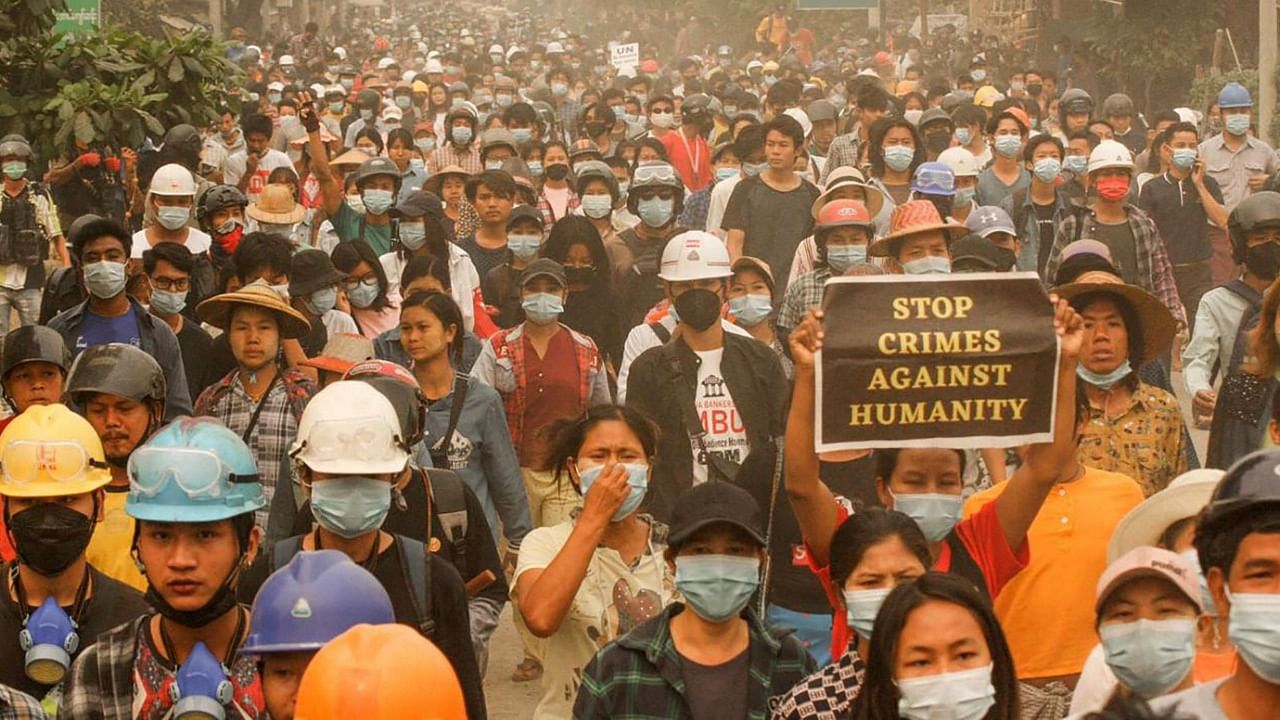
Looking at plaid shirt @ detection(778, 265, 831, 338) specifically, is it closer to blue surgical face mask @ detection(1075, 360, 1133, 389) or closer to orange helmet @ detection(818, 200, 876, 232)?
orange helmet @ detection(818, 200, 876, 232)

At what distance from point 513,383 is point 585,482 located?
10.2ft

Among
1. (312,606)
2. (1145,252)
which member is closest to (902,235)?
(1145,252)

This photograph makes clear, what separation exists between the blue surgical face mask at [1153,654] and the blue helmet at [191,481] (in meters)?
2.13

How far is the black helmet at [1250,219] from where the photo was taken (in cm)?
947

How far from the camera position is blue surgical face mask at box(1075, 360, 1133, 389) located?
751 centimetres

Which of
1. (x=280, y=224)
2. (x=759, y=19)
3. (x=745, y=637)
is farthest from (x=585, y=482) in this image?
(x=759, y=19)

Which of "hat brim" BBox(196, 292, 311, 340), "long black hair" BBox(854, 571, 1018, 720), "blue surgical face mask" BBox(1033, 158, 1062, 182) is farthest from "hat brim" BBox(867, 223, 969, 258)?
"long black hair" BBox(854, 571, 1018, 720)

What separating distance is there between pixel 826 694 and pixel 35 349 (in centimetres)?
416

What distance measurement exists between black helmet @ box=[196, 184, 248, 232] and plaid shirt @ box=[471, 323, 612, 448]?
3.20 m

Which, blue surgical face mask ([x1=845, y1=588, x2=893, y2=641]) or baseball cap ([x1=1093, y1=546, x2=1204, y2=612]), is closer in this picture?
baseball cap ([x1=1093, y1=546, x2=1204, y2=612])

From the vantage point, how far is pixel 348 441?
6.07 metres

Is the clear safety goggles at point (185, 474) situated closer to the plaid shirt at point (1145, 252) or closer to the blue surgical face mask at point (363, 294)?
the blue surgical face mask at point (363, 294)

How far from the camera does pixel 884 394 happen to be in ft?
19.1

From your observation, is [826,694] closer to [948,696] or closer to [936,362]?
[948,696]
